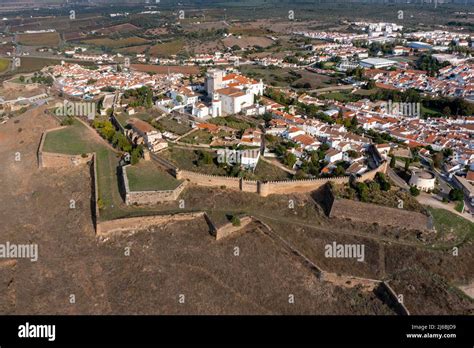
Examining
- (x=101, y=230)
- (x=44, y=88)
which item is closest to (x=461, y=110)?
(x=101, y=230)

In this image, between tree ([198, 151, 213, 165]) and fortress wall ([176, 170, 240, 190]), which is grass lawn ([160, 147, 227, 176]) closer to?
tree ([198, 151, 213, 165])

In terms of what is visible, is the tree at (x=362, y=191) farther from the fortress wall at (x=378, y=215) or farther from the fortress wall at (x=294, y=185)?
the fortress wall at (x=294, y=185)

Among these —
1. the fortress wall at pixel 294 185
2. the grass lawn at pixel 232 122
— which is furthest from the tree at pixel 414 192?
the grass lawn at pixel 232 122

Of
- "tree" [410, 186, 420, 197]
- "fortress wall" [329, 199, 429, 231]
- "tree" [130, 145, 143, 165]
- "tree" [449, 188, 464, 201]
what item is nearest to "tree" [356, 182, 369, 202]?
"fortress wall" [329, 199, 429, 231]

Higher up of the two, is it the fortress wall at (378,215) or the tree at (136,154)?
the tree at (136,154)

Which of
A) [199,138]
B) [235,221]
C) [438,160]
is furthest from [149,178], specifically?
[438,160]

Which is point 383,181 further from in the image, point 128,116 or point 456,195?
point 128,116
